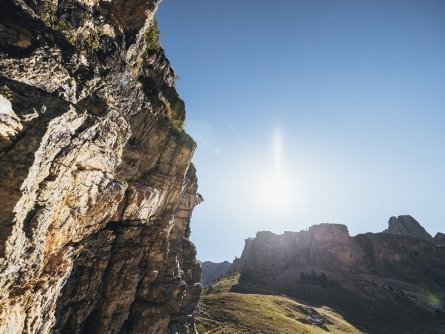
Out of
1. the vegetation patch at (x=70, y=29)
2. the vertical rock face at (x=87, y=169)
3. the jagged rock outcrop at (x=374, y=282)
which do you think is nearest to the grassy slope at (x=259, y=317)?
the jagged rock outcrop at (x=374, y=282)

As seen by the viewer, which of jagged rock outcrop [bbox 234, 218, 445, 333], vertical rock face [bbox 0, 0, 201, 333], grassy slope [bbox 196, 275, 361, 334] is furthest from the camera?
jagged rock outcrop [bbox 234, 218, 445, 333]

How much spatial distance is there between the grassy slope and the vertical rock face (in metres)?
34.0

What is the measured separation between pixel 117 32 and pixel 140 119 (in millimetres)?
11543

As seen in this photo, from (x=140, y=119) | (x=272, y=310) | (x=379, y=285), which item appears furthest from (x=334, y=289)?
(x=140, y=119)

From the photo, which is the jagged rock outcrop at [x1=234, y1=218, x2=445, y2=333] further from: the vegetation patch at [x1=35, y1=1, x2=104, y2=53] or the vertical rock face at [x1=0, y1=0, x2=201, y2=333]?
the vegetation patch at [x1=35, y1=1, x2=104, y2=53]

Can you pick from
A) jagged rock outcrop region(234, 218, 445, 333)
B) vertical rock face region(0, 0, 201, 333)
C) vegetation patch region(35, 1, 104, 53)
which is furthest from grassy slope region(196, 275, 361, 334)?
vegetation patch region(35, 1, 104, 53)

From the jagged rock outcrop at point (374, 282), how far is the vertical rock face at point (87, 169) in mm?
114228

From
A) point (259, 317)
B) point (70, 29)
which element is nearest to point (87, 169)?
point (70, 29)

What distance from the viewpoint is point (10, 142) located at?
16.6 metres

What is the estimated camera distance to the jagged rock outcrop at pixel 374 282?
419ft

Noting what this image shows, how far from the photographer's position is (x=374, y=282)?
164000 mm

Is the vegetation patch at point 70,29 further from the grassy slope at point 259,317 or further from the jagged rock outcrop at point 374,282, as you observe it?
the jagged rock outcrop at point 374,282

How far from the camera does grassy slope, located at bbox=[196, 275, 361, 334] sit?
256 feet

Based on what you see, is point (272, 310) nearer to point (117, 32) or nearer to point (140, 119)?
point (140, 119)
